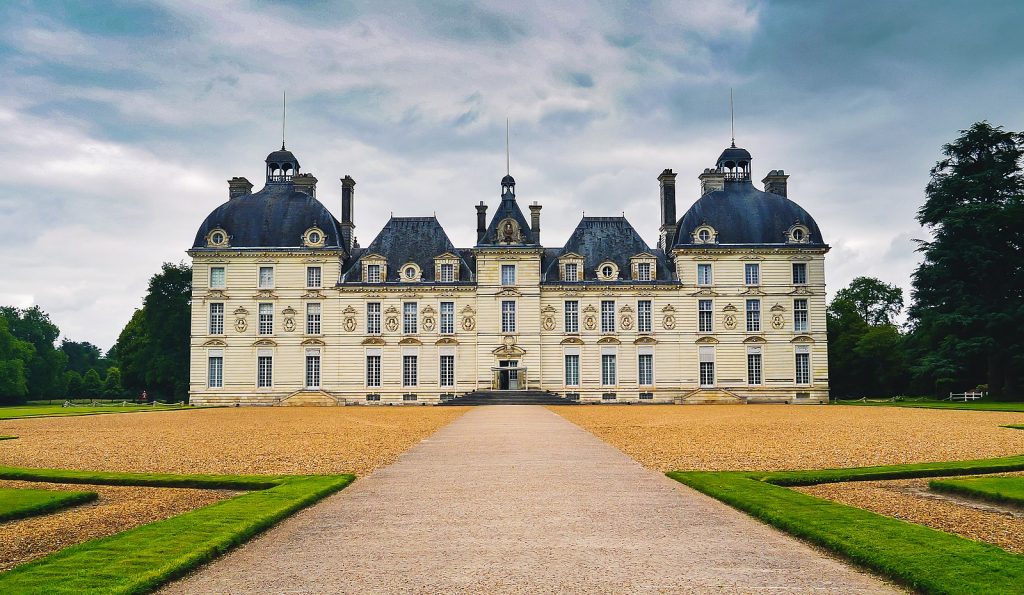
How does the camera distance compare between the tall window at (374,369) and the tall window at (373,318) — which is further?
the tall window at (373,318)

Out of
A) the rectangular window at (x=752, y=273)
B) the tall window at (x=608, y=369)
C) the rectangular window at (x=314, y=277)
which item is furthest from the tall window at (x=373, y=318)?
the rectangular window at (x=752, y=273)

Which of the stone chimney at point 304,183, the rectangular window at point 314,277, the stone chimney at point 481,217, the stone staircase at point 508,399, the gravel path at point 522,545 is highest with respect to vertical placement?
the stone chimney at point 304,183

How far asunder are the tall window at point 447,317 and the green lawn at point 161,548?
3794cm

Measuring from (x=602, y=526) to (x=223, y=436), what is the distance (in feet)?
48.8

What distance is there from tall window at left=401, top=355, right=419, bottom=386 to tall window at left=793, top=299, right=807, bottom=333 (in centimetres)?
2269

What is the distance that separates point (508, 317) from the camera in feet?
161

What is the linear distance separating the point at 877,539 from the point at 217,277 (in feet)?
155

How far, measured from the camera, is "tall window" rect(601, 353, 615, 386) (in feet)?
161

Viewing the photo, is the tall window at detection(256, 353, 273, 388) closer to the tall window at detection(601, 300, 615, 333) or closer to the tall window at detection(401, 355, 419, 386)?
the tall window at detection(401, 355, 419, 386)

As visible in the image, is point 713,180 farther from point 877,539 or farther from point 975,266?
point 877,539

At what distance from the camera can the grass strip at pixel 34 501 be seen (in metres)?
9.11

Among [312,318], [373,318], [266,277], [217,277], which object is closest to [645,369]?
[373,318]

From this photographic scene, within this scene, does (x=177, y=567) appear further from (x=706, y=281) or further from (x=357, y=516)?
(x=706, y=281)

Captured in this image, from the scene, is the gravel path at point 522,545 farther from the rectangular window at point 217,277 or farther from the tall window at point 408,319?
the rectangular window at point 217,277
